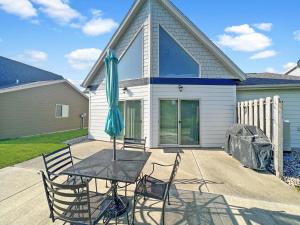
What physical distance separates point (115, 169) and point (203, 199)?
84.4 inches

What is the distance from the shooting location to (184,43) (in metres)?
9.62

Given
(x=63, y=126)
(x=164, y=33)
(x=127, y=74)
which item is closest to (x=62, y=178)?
(x=127, y=74)

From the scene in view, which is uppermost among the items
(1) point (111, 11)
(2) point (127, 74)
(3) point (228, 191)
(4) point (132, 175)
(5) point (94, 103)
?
(1) point (111, 11)

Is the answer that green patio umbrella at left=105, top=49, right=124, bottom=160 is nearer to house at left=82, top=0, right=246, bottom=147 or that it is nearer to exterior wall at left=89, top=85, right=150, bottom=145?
house at left=82, top=0, right=246, bottom=147

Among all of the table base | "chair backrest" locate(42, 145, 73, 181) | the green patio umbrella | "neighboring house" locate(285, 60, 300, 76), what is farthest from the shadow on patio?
"neighboring house" locate(285, 60, 300, 76)

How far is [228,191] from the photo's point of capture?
182 inches

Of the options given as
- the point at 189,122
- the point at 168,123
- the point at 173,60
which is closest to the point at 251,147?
the point at 189,122

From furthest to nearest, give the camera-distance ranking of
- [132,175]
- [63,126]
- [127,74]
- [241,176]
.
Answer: [63,126]
[127,74]
[241,176]
[132,175]

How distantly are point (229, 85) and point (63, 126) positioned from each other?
1492cm

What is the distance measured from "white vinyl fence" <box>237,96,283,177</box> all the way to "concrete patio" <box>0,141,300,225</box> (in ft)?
2.31

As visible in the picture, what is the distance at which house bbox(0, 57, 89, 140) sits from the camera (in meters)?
13.0

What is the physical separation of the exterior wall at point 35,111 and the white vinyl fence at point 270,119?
1453 centimetres

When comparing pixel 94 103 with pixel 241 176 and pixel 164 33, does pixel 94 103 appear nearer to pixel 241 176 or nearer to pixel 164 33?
pixel 164 33

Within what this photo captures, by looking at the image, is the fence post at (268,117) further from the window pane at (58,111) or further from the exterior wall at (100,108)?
the window pane at (58,111)
